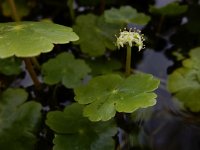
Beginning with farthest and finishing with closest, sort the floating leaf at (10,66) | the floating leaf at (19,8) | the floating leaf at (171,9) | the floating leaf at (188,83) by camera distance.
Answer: the floating leaf at (19,8) → the floating leaf at (171,9) → the floating leaf at (10,66) → the floating leaf at (188,83)

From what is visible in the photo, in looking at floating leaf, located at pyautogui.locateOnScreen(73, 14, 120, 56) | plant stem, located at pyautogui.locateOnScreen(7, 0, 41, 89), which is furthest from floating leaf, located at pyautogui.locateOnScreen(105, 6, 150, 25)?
plant stem, located at pyautogui.locateOnScreen(7, 0, 41, 89)

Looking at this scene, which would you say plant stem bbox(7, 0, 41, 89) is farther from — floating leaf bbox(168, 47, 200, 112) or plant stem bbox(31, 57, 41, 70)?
floating leaf bbox(168, 47, 200, 112)

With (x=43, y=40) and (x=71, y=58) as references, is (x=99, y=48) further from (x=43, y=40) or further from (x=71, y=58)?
(x=43, y=40)

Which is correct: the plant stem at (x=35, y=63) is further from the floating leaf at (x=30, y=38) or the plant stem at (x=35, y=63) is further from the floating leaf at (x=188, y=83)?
the floating leaf at (x=188, y=83)

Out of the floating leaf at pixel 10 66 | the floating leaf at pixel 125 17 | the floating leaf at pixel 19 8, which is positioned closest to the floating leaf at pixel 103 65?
the floating leaf at pixel 125 17

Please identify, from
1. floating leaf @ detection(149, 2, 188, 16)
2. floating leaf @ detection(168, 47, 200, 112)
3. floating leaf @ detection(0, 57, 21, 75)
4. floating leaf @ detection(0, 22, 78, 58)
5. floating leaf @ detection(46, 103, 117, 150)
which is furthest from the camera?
floating leaf @ detection(149, 2, 188, 16)

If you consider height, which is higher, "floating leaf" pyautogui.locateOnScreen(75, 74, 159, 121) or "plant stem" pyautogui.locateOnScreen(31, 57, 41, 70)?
"floating leaf" pyautogui.locateOnScreen(75, 74, 159, 121)

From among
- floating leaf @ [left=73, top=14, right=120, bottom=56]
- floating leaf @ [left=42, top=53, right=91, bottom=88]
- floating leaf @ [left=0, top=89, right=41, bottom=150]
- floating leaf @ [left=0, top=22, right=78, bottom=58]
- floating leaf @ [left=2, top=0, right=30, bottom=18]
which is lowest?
floating leaf @ [left=0, top=89, right=41, bottom=150]

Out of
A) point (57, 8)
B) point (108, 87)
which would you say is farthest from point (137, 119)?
point (57, 8)
